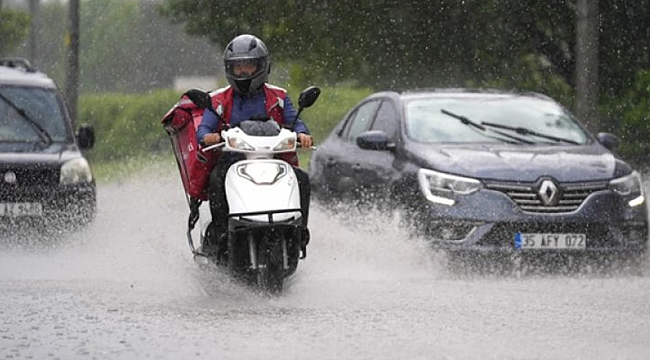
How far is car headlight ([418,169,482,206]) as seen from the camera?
45.5 feet

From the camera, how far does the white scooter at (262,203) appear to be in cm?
1118

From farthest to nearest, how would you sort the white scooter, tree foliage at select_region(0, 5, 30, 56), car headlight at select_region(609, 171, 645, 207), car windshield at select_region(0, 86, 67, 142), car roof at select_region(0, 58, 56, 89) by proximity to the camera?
1. tree foliage at select_region(0, 5, 30, 56)
2. car roof at select_region(0, 58, 56, 89)
3. car windshield at select_region(0, 86, 67, 142)
4. car headlight at select_region(609, 171, 645, 207)
5. the white scooter

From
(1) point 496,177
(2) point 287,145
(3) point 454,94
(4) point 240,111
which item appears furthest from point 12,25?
(2) point 287,145

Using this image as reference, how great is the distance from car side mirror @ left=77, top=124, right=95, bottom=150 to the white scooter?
651 cm

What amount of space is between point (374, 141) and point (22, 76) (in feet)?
17.4

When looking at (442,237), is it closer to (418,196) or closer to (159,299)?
(418,196)

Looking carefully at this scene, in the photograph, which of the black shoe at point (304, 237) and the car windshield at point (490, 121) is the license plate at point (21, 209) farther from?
the black shoe at point (304, 237)

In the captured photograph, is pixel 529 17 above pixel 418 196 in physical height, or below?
below

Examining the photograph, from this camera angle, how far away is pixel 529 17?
2792 centimetres

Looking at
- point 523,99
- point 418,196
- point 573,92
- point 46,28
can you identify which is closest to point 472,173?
point 418,196

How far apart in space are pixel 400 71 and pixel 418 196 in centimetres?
1717

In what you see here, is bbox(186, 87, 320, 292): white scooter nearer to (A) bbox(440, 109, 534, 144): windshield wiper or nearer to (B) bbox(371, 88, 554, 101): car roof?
(A) bbox(440, 109, 534, 144): windshield wiper

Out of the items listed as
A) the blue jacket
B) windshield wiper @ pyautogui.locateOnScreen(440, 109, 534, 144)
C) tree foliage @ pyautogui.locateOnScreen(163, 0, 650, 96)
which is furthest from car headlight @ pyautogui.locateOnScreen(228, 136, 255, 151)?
tree foliage @ pyautogui.locateOnScreen(163, 0, 650, 96)

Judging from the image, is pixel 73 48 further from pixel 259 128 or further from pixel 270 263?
pixel 270 263
